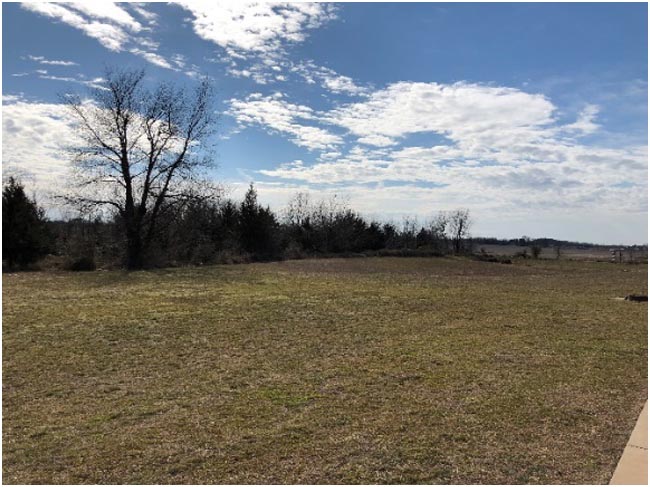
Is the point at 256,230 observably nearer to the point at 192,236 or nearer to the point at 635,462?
the point at 192,236

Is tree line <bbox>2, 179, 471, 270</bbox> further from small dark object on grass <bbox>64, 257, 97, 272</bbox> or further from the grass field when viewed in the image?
the grass field

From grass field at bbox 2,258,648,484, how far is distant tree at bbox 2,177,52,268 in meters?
12.3

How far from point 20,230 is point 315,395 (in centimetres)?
1985

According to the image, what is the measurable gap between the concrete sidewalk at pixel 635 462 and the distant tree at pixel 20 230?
71.3 feet

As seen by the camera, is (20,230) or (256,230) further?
(256,230)

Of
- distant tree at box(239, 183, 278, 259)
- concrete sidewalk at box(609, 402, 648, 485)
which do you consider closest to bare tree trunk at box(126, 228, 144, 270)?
distant tree at box(239, 183, 278, 259)

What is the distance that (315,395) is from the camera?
4641 mm

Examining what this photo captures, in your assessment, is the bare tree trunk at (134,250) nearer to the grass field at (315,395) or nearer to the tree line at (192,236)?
the tree line at (192,236)

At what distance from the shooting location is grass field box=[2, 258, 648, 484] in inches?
125

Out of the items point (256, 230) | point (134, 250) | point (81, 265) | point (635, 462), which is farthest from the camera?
point (256, 230)

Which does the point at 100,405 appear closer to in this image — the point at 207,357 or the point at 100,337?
the point at 207,357

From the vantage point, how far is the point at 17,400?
455cm

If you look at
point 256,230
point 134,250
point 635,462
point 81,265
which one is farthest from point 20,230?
point 635,462

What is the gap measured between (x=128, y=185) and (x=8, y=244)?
18.5 ft
